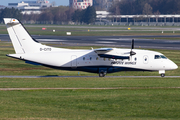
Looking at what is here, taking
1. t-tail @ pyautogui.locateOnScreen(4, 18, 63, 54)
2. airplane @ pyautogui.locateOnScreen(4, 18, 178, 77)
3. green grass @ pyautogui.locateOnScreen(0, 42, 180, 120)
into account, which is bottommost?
green grass @ pyautogui.locateOnScreen(0, 42, 180, 120)

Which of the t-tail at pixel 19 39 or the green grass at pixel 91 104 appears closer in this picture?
the green grass at pixel 91 104

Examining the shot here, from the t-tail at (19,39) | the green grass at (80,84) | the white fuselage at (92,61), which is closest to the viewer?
the green grass at (80,84)

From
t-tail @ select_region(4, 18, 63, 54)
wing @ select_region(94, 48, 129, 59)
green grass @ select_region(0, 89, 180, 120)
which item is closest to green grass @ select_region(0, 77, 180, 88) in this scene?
green grass @ select_region(0, 89, 180, 120)

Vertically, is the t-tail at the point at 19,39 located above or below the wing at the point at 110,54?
above

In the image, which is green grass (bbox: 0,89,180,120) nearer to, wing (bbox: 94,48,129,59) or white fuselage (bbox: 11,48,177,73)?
wing (bbox: 94,48,129,59)

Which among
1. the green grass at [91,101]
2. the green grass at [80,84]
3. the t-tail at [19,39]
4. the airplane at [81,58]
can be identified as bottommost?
the green grass at [80,84]

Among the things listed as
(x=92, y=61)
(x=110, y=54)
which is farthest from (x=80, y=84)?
(x=110, y=54)

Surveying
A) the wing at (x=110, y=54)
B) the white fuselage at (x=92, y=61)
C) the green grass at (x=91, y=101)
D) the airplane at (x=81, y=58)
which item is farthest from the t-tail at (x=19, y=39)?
the wing at (x=110, y=54)

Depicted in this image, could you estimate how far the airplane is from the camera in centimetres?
3753

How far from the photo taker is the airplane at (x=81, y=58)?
3753cm

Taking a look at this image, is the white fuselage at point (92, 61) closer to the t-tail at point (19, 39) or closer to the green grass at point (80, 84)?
the t-tail at point (19, 39)

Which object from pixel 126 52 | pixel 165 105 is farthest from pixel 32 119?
pixel 126 52

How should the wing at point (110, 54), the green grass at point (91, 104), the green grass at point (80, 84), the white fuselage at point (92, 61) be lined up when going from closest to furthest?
1. the green grass at point (91, 104)
2. the green grass at point (80, 84)
3. the wing at point (110, 54)
4. the white fuselage at point (92, 61)

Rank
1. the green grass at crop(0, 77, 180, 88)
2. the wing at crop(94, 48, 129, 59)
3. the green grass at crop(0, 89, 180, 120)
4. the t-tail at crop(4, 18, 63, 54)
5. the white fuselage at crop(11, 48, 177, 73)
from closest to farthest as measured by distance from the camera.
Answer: the green grass at crop(0, 89, 180, 120) → the green grass at crop(0, 77, 180, 88) → the wing at crop(94, 48, 129, 59) → the t-tail at crop(4, 18, 63, 54) → the white fuselage at crop(11, 48, 177, 73)
